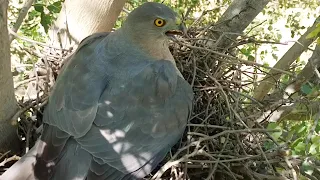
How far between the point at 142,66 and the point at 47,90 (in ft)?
1.85

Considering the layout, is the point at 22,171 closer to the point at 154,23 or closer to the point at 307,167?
the point at 154,23

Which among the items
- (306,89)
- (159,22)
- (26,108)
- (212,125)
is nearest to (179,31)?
(159,22)

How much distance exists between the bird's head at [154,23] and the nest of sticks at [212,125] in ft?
0.63

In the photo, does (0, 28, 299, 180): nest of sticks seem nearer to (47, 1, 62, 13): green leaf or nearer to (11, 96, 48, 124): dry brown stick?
(11, 96, 48, 124): dry brown stick

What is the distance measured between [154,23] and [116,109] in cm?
55

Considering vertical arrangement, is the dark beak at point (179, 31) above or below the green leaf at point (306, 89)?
above

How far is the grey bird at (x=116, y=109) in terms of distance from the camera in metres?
2.23

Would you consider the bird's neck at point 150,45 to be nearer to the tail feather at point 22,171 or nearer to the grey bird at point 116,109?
the grey bird at point 116,109

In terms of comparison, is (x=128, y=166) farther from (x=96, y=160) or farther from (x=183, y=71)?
(x=183, y=71)

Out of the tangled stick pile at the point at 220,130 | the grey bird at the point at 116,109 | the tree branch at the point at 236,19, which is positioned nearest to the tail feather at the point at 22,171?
the grey bird at the point at 116,109

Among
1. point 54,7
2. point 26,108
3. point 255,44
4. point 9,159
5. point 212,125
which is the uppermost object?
point 255,44

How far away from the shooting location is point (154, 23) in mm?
2617

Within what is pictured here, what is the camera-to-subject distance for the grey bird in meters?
2.23

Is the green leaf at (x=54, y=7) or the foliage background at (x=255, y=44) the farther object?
the green leaf at (x=54, y=7)
